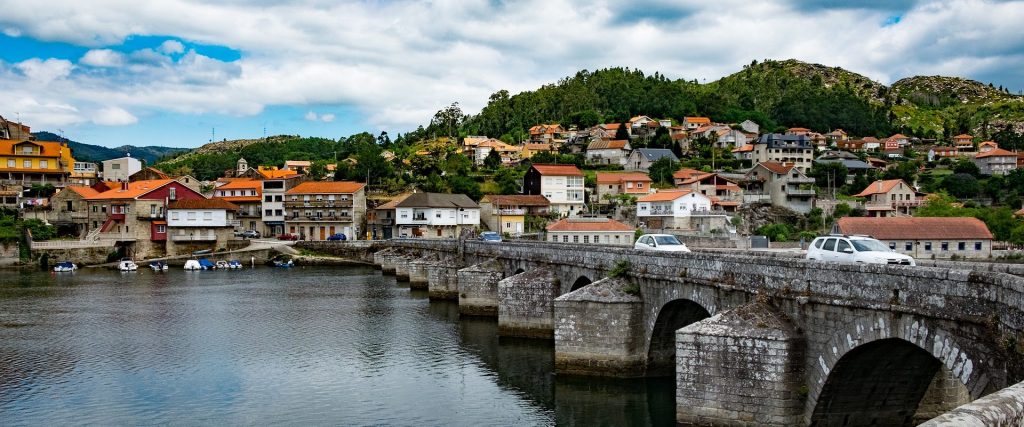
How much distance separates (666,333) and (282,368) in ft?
54.0

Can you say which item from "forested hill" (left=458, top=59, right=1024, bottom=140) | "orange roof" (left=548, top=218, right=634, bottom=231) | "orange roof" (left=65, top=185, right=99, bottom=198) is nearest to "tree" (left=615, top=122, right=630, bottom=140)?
"forested hill" (left=458, top=59, right=1024, bottom=140)

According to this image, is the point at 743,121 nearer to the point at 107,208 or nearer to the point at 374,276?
the point at 374,276

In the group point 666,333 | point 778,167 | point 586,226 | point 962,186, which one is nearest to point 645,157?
point 778,167

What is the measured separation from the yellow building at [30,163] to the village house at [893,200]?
10440 cm

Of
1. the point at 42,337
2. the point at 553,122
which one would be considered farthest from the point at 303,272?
the point at 553,122

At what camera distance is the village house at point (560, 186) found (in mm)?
105750

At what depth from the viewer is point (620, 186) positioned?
365 ft

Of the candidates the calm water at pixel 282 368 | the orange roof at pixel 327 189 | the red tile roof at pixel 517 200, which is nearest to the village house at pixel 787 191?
the red tile roof at pixel 517 200

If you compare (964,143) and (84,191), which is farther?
(964,143)

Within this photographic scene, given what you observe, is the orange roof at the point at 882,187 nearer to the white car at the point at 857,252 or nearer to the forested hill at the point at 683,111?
the forested hill at the point at 683,111

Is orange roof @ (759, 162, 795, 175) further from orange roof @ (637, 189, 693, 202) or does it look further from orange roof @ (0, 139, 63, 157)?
orange roof @ (0, 139, 63, 157)

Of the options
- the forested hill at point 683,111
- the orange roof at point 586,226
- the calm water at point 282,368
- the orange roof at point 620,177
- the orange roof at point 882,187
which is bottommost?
the calm water at point 282,368

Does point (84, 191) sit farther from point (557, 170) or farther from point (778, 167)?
point (778, 167)

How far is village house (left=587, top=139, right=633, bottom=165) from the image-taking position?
443 feet
